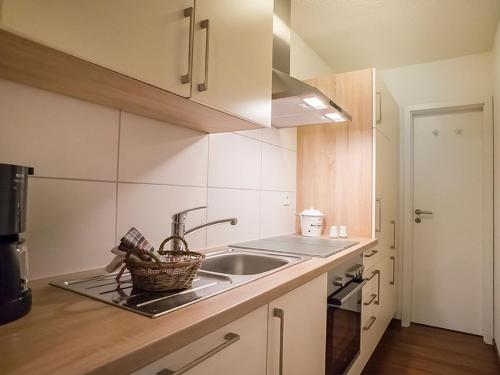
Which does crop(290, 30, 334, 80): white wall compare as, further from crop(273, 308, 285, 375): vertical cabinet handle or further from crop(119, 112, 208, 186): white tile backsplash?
crop(273, 308, 285, 375): vertical cabinet handle

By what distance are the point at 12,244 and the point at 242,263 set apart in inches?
38.0

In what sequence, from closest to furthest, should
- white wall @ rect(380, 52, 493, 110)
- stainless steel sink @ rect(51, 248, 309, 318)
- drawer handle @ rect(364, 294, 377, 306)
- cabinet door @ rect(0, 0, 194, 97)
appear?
cabinet door @ rect(0, 0, 194, 97) < stainless steel sink @ rect(51, 248, 309, 318) < drawer handle @ rect(364, 294, 377, 306) < white wall @ rect(380, 52, 493, 110)

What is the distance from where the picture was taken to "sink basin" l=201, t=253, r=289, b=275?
4.54 ft

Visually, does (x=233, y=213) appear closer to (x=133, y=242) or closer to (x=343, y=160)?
(x=133, y=242)

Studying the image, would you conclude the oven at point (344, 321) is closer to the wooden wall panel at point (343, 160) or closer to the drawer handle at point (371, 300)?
the drawer handle at point (371, 300)

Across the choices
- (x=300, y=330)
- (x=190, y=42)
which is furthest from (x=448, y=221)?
(x=190, y=42)

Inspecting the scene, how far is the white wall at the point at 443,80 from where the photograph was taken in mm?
2723

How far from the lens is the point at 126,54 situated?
73 cm

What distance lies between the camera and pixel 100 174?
3.43ft

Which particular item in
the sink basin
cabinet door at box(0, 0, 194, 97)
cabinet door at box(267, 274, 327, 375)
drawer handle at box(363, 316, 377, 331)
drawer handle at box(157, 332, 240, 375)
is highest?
cabinet door at box(0, 0, 194, 97)

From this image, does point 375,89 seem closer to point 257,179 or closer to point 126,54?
point 257,179

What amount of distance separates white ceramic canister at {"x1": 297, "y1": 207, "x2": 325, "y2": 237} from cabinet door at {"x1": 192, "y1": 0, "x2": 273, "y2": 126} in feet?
3.20

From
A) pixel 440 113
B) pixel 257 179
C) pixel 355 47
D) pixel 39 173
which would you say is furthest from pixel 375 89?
pixel 39 173

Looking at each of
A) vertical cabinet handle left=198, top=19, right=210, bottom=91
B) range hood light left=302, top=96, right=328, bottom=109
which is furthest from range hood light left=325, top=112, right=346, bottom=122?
vertical cabinet handle left=198, top=19, right=210, bottom=91
